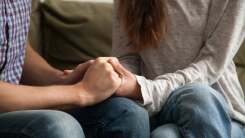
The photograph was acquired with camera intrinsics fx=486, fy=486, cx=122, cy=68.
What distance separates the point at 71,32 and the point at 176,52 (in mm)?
483

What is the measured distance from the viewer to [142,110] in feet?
3.26

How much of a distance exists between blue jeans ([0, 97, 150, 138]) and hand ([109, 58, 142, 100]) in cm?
5

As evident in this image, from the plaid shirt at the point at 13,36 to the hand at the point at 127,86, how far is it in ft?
0.78

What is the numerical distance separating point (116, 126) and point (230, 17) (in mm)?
428

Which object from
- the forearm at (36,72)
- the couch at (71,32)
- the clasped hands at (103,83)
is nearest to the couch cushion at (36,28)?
the couch at (71,32)

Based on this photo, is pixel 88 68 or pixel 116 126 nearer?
pixel 116 126

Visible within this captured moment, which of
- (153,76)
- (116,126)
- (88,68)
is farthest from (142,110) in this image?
(153,76)

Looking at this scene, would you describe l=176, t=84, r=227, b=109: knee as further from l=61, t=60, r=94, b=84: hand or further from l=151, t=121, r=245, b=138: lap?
l=61, t=60, r=94, b=84: hand

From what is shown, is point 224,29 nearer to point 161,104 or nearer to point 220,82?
point 220,82

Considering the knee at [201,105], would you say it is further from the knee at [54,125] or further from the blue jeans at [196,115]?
the knee at [54,125]

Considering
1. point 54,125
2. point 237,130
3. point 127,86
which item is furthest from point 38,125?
point 237,130

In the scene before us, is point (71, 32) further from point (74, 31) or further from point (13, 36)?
point (13, 36)

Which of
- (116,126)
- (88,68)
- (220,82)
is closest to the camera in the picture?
(116,126)

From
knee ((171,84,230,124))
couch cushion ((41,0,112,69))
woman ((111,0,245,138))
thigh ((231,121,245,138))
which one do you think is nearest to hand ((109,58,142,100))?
woman ((111,0,245,138))
